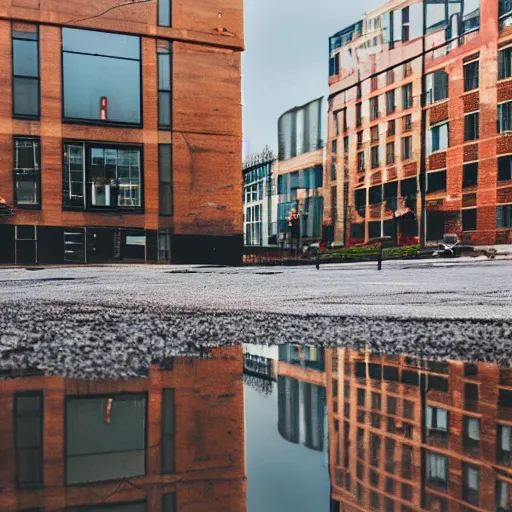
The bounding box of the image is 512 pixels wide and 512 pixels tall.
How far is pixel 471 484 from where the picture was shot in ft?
3.84

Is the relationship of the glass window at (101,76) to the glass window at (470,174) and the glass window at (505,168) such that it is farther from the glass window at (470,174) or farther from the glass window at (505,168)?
the glass window at (505,168)

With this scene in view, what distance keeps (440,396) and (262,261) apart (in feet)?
67.6

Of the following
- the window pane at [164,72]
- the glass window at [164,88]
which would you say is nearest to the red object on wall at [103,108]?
the glass window at [164,88]

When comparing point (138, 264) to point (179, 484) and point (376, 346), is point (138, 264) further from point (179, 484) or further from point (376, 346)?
point (179, 484)

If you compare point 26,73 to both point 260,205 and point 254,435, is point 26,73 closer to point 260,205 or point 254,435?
point 260,205

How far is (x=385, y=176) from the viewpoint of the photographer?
2247 centimetres

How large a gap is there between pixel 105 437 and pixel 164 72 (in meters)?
21.2

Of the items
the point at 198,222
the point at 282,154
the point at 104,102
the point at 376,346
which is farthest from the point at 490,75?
the point at 376,346

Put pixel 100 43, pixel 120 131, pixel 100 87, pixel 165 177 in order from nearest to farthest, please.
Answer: pixel 100 43, pixel 100 87, pixel 120 131, pixel 165 177

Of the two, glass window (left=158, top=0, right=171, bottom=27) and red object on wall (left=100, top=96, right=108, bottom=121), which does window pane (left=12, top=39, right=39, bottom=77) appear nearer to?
red object on wall (left=100, top=96, right=108, bottom=121)

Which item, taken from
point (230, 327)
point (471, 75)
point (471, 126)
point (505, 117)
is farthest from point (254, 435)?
point (471, 75)

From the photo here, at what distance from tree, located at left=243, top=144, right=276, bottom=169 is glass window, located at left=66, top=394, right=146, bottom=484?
21890mm

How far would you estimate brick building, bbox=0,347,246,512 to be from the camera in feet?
3.67

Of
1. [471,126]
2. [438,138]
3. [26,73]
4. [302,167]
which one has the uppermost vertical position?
[26,73]
